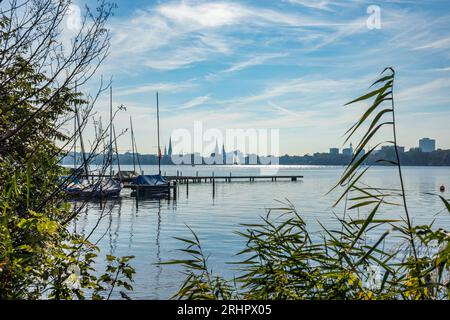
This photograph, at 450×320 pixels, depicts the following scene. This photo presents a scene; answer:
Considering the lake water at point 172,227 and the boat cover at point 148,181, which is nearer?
the lake water at point 172,227

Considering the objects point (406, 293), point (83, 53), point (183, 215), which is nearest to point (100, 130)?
point (83, 53)

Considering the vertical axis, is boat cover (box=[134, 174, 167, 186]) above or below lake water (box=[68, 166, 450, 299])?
above

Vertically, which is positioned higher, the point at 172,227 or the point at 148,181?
the point at 148,181

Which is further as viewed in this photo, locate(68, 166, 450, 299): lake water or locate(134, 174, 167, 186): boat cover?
locate(134, 174, 167, 186): boat cover

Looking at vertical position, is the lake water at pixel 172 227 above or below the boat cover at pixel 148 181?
below

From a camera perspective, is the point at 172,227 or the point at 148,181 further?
the point at 148,181

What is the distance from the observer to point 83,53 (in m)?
6.45

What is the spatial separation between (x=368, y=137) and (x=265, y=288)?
200 cm
